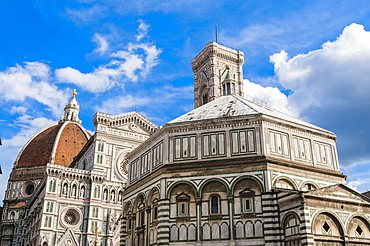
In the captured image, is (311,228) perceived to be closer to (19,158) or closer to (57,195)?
(57,195)

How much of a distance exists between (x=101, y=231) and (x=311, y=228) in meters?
35.1

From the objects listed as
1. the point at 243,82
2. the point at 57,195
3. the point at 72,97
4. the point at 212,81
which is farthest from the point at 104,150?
the point at 72,97

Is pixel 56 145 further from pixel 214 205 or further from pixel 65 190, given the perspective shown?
pixel 214 205

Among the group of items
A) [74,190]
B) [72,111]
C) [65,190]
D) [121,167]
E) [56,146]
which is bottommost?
[65,190]

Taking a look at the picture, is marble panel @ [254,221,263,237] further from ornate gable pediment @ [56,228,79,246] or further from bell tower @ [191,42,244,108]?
bell tower @ [191,42,244,108]

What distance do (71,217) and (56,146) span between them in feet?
123

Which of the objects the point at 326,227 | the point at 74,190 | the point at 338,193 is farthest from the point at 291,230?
the point at 74,190

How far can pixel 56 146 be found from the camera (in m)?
83.8

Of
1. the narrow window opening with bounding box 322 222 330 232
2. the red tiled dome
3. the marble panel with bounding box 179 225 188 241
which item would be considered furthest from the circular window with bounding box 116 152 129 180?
the narrow window opening with bounding box 322 222 330 232

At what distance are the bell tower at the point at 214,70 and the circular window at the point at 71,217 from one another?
30.7 m

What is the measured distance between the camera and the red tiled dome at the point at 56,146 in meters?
83.1

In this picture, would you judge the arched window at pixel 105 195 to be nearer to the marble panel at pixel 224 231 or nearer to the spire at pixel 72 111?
the marble panel at pixel 224 231

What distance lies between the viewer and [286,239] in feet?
73.0

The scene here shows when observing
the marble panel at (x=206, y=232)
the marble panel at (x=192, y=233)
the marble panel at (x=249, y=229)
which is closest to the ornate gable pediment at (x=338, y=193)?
the marble panel at (x=249, y=229)
